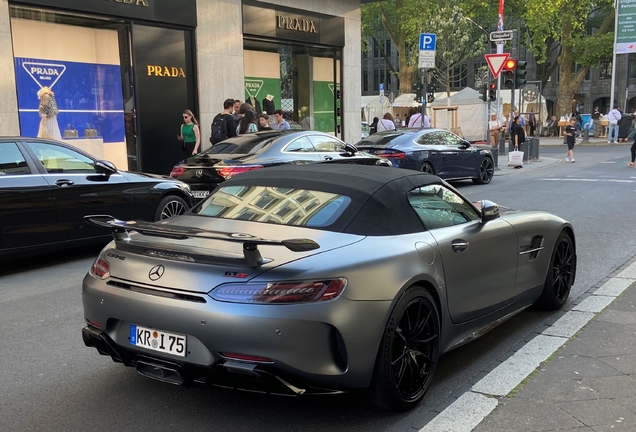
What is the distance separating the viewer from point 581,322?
17.0 feet

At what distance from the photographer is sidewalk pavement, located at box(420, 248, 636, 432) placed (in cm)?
343

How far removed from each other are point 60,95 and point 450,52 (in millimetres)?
30746

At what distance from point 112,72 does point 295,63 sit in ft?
21.7

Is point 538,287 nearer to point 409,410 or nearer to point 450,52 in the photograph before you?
point 409,410

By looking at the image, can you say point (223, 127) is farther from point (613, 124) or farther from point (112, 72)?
point (613, 124)

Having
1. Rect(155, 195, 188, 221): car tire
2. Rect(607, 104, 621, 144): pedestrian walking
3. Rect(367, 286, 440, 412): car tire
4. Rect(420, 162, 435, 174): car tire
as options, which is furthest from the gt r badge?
Rect(607, 104, 621, 144): pedestrian walking

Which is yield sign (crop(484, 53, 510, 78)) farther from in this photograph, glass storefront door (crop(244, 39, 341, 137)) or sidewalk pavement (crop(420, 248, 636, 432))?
sidewalk pavement (crop(420, 248, 636, 432))

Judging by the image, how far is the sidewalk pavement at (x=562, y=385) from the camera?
11.2 feet

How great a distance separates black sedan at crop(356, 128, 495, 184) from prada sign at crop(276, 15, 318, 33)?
4859mm

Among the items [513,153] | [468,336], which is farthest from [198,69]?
[468,336]

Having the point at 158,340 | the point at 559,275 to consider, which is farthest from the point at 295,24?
the point at 158,340

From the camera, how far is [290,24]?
1836 cm

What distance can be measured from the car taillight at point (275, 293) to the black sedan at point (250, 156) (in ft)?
22.1

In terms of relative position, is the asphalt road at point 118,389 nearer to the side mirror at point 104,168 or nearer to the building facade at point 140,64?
the side mirror at point 104,168
